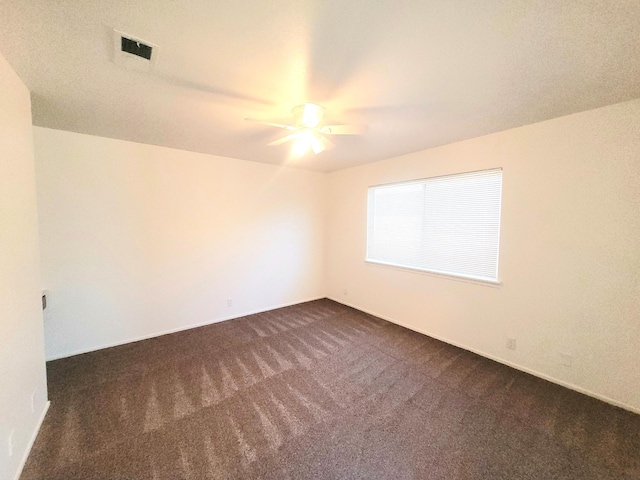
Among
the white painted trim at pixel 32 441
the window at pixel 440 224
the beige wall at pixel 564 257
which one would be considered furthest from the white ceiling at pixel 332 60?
the white painted trim at pixel 32 441

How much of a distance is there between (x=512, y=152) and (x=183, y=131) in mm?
3571

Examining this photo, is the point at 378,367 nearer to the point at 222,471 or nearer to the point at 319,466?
the point at 319,466

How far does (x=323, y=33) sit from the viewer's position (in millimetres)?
1280

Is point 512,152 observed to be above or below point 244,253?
above

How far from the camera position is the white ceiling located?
115 cm

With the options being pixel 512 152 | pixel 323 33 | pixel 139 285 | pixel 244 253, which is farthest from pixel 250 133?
pixel 512 152

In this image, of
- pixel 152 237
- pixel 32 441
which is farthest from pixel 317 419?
pixel 152 237

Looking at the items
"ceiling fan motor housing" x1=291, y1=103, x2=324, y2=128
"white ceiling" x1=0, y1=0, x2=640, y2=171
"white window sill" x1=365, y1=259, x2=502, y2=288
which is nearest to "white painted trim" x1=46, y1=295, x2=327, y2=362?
"white window sill" x1=365, y1=259, x2=502, y2=288

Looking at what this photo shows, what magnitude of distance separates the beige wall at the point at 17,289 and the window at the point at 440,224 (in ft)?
12.6

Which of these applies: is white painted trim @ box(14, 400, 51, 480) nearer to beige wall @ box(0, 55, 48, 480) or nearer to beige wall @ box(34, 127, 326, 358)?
beige wall @ box(0, 55, 48, 480)

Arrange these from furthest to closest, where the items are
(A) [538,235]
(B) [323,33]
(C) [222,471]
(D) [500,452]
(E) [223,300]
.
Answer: (E) [223,300]
(A) [538,235]
(D) [500,452]
(C) [222,471]
(B) [323,33]

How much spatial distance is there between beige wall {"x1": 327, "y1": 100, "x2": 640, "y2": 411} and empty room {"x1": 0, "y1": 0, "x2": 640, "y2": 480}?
0.7 inches

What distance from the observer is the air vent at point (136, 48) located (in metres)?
1.37

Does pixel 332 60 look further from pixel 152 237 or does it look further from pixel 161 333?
pixel 161 333
